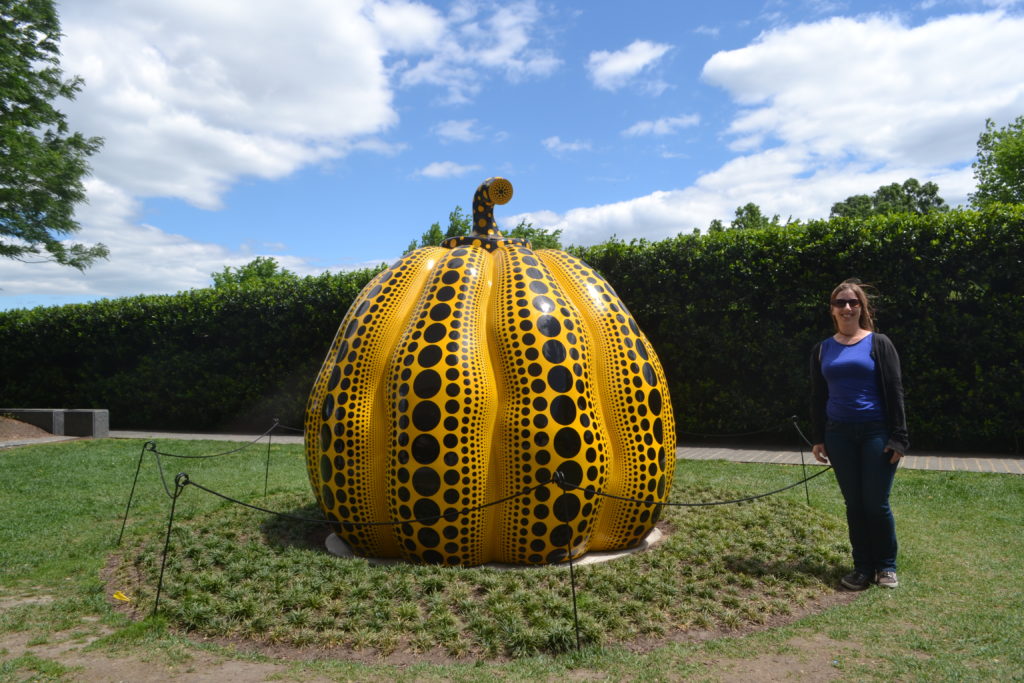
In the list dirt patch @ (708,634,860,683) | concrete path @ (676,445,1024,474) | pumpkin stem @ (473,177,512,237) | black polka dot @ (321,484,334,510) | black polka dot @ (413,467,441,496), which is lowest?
dirt patch @ (708,634,860,683)

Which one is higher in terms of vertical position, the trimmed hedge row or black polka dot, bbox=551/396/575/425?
the trimmed hedge row

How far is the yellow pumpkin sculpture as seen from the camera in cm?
512

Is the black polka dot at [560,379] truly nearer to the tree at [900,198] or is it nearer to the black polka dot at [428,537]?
the black polka dot at [428,537]

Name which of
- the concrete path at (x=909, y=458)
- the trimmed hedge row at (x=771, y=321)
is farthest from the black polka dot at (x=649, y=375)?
the trimmed hedge row at (x=771, y=321)

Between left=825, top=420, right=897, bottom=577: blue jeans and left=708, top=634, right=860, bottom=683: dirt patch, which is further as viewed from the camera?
left=825, top=420, right=897, bottom=577: blue jeans

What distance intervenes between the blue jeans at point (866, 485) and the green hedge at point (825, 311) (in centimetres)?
753

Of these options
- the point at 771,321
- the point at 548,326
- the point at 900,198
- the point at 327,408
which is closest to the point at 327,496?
the point at 327,408

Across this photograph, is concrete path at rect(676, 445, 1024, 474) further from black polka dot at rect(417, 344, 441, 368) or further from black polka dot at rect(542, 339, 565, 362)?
black polka dot at rect(417, 344, 441, 368)

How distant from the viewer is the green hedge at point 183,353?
17047mm

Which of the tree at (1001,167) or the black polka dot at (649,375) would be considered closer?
the black polka dot at (649,375)

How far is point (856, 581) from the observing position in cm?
514

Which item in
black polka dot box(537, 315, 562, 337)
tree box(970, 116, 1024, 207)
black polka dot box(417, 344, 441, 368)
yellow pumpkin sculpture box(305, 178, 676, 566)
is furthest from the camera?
tree box(970, 116, 1024, 207)

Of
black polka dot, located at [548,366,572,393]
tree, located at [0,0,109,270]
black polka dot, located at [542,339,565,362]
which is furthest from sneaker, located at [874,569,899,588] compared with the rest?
tree, located at [0,0,109,270]

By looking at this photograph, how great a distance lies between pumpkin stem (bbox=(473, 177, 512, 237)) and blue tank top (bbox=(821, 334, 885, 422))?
10.1 ft
